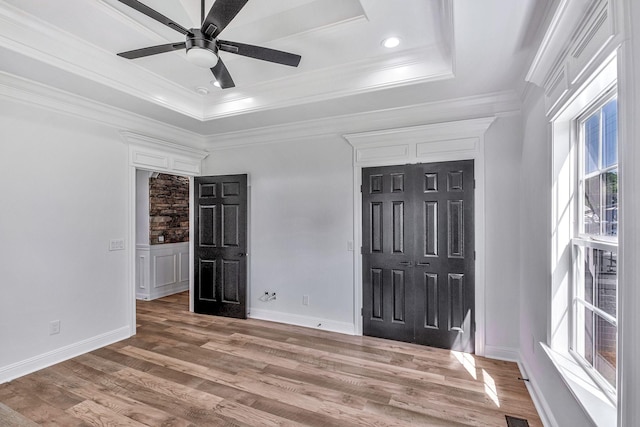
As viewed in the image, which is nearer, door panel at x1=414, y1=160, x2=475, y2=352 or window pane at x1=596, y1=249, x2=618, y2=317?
window pane at x1=596, y1=249, x2=618, y2=317

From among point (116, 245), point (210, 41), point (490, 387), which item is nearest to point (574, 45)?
point (210, 41)

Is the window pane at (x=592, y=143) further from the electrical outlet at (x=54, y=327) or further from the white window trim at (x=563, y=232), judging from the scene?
the electrical outlet at (x=54, y=327)

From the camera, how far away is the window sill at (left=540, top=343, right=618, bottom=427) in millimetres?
1368

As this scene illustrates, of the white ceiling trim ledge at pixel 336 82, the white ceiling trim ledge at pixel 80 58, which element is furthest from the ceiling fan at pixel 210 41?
the white ceiling trim ledge at pixel 336 82

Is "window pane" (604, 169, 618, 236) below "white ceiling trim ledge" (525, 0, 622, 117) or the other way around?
below

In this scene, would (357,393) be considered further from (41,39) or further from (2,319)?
(41,39)

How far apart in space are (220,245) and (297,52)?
2.82 metres

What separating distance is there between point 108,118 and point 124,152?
396 millimetres

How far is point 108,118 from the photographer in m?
3.48

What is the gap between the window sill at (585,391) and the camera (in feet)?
4.49

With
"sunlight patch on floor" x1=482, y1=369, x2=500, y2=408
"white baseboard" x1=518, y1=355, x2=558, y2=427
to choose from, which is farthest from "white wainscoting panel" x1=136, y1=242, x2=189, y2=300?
"white baseboard" x1=518, y1=355, x2=558, y2=427

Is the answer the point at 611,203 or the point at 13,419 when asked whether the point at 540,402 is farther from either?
the point at 13,419

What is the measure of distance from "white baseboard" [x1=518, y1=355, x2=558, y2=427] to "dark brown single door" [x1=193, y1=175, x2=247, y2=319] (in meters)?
3.26

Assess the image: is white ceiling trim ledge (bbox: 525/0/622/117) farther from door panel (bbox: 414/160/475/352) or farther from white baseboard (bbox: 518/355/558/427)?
white baseboard (bbox: 518/355/558/427)
